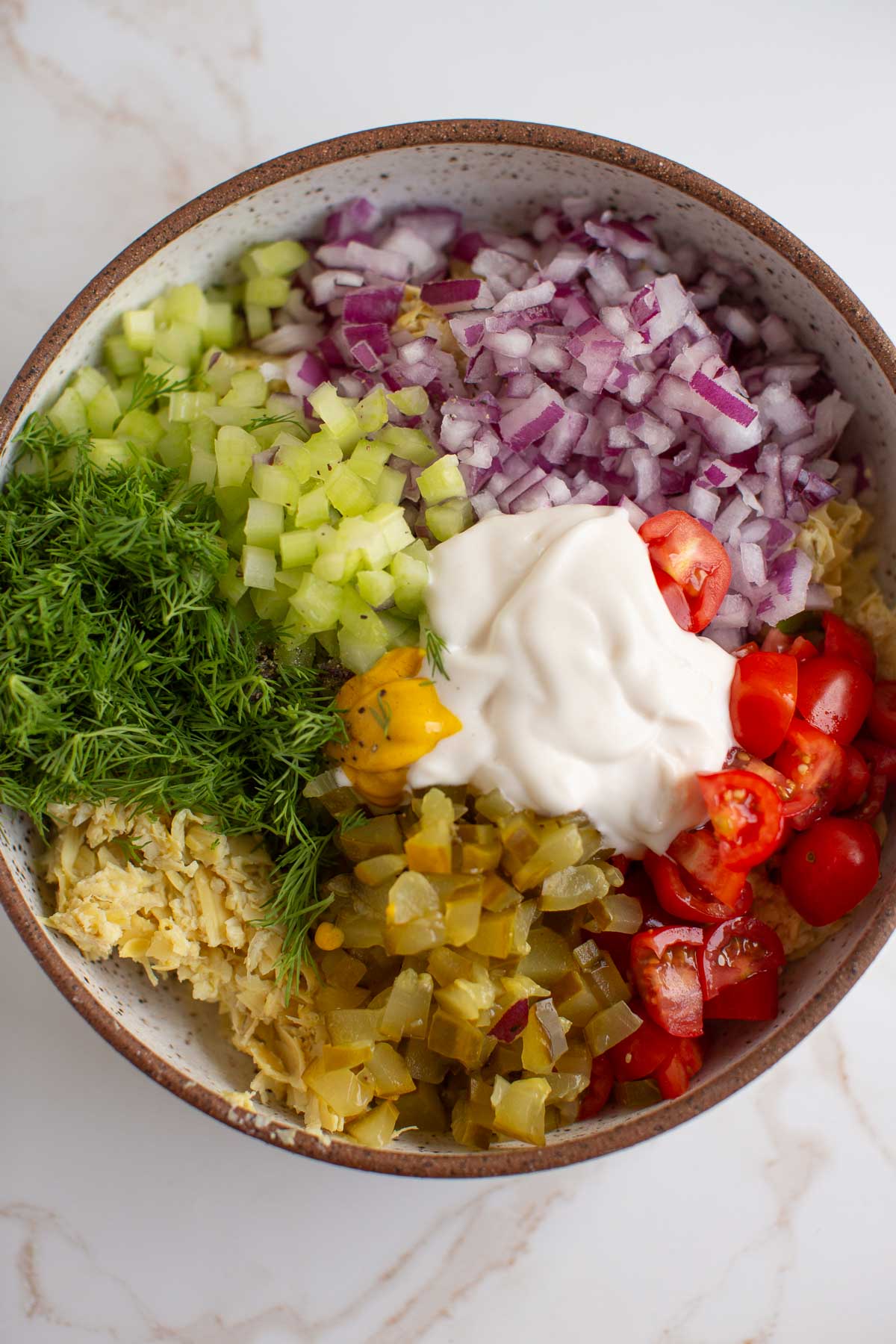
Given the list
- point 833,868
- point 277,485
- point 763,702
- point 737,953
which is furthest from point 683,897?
point 277,485

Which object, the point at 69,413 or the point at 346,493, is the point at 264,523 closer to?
the point at 346,493

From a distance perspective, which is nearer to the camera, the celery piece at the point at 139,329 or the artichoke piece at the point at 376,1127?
the artichoke piece at the point at 376,1127

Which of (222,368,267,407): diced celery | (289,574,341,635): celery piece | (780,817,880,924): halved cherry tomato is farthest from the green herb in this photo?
(780,817,880,924): halved cherry tomato

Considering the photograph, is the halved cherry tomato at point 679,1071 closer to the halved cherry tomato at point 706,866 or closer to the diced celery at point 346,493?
the halved cherry tomato at point 706,866

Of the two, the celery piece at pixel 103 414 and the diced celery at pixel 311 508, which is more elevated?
the diced celery at pixel 311 508

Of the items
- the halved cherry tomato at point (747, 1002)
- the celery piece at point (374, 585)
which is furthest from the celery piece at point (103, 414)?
the halved cherry tomato at point (747, 1002)

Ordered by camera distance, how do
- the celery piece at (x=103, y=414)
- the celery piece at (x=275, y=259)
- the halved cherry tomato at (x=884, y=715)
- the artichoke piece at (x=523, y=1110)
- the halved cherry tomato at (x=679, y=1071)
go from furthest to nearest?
the celery piece at (x=275, y=259) < the celery piece at (x=103, y=414) < the halved cherry tomato at (x=884, y=715) < the halved cherry tomato at (x=679, y=1071) < the artichoke piece at (x=523, y=1110)
